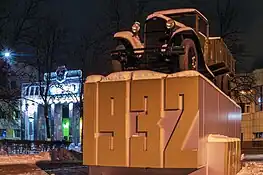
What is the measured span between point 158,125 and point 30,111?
191ft

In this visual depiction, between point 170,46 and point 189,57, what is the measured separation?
499 mm

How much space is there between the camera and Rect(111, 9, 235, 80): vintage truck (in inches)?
378

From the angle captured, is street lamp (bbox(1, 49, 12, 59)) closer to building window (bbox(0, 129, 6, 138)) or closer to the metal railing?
the metal railing

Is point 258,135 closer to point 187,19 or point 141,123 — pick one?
point 187,19

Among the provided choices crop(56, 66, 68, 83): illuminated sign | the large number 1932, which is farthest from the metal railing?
crop(56, 66, 68, 83): illuminated sign

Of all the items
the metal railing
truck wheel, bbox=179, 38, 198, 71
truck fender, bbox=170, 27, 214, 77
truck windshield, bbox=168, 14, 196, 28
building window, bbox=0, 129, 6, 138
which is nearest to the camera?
truck wheel, bbox=179, 38, 198, 71

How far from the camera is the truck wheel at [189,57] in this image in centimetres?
938

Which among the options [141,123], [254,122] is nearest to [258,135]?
[254,122]

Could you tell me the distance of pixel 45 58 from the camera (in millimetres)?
40812

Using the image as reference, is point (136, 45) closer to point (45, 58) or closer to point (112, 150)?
point (112, 150)

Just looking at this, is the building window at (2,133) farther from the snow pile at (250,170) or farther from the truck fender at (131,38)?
the truck fender at (131,38)

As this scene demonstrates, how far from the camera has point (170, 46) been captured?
979 cm

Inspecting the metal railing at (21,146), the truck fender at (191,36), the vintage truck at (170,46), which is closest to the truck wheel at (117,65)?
the vintage truck at (170,46)

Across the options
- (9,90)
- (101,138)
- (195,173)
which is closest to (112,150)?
(101,138)
